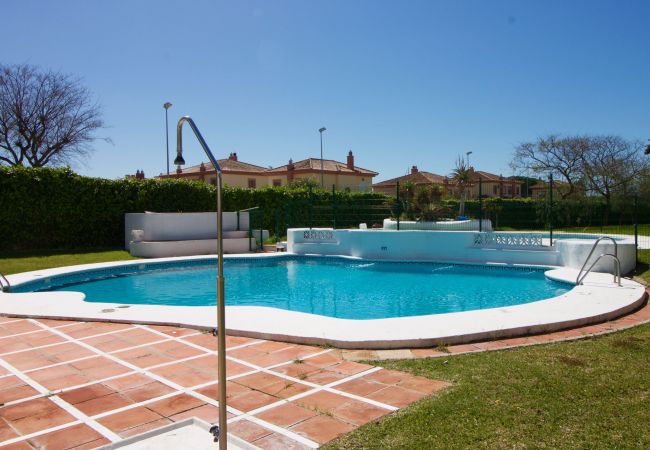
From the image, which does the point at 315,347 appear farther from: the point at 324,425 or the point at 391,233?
the point at 391,233

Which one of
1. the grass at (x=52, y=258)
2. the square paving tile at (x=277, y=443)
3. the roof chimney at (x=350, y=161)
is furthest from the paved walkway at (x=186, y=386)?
the roof chimney at (x=350, y=161)

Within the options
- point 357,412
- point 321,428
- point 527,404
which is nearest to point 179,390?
point 321,428

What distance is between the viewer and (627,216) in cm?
2402

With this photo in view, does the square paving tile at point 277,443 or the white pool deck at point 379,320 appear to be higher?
the white pool deck at point 379,320

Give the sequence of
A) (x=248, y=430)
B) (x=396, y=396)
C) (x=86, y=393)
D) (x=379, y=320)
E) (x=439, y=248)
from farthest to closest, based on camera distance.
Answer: (x=439, y=248), (x=379, y=320), (x=86, y=393), (x=396, y=396), (x=248, y=430)

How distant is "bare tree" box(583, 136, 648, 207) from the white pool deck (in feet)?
88.7

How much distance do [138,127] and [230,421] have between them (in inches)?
850

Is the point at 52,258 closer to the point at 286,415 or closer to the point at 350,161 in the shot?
the point at 286,415

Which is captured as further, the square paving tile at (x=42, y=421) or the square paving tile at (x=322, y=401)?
the square paving tile at (x=322, y=401)

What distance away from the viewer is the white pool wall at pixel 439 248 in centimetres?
1183

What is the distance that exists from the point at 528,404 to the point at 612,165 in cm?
3604

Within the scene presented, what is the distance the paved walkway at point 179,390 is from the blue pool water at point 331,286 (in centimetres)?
374

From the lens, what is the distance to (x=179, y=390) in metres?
4.20

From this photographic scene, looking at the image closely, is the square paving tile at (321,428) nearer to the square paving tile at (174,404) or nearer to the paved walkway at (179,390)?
the paved walkway at (179,390)
